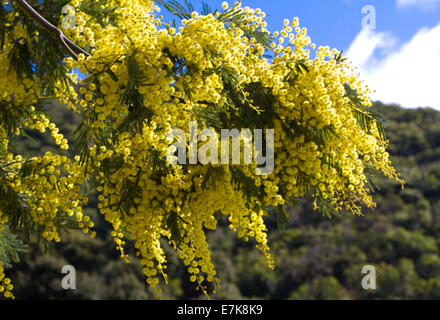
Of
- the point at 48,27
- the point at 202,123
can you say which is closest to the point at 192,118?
the point at 202,123

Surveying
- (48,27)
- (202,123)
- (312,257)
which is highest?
(48,27)

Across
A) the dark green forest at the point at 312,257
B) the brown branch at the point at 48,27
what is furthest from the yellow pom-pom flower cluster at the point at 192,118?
the dark green forest at the point at 312,257

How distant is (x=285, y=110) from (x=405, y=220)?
2367 cm

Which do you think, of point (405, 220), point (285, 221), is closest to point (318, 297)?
point (405, 220)

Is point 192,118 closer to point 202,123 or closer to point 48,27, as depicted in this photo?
point 202,123

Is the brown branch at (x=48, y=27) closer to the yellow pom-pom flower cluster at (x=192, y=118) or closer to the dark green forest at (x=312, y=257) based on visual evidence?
the yellow pom-pom flower cluster at (x=192, y=118)

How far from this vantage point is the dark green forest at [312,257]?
2112 cm

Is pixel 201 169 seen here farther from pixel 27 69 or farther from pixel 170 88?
pixel 27 69

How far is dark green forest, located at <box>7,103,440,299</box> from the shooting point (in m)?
21.1

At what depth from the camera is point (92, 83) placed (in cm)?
261

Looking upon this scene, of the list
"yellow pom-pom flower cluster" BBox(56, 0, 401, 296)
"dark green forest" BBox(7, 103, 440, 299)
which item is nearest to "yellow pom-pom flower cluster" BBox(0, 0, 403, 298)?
"yellow pom-pom flower cluster" BBox(56, 0, 401, 296)

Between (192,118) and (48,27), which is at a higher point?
(48,27)

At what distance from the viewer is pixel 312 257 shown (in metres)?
23.9

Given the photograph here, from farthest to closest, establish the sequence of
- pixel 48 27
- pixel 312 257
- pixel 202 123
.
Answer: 1. pixel 312 257
2. pixel 48 27
3. pixel 202 123
